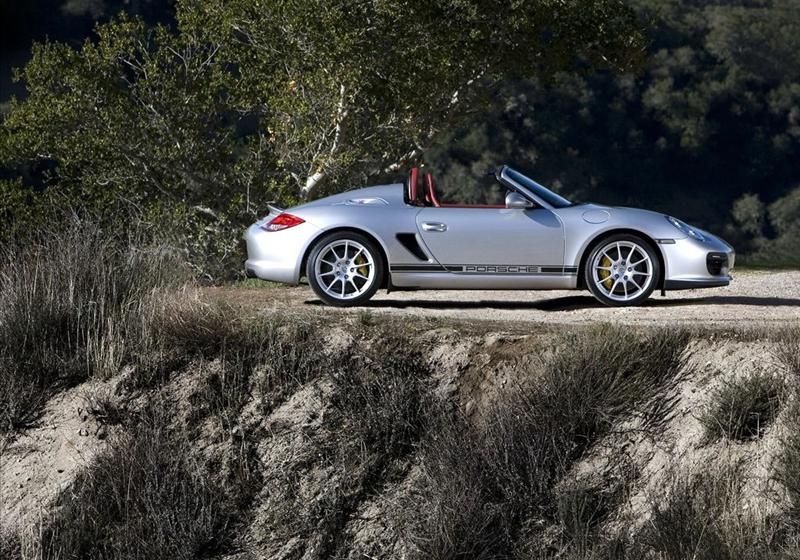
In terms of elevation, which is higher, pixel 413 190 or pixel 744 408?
pixel 413 190

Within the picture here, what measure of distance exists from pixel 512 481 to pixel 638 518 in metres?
0.90

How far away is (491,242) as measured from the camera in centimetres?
1203

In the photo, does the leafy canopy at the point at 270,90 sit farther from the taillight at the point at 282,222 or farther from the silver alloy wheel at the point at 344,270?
the silver alloy wheel at the point at 344,270

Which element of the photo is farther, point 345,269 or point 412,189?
point 412,189

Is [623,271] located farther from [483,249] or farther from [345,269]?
[345,269]

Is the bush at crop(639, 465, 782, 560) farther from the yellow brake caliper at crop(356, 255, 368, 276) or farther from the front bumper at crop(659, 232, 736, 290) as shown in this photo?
the yellow brake caliper at crop(356, 255, 368, 276)

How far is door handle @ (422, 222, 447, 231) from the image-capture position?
474 inches

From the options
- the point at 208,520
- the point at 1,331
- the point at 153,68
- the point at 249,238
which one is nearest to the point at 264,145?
the point at 153,68

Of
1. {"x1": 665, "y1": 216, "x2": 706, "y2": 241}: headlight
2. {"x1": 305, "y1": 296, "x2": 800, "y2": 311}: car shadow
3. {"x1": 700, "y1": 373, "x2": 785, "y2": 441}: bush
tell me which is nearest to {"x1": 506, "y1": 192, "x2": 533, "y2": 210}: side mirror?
{"x1": 305, "y1": 296, "x2": 800, "y2": 311}: car shadow

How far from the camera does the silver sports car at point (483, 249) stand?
39.4ft

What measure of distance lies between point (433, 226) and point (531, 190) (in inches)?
41.7

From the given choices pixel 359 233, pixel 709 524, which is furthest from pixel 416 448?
pixel 359 233

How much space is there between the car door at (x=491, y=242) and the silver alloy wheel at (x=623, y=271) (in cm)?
41

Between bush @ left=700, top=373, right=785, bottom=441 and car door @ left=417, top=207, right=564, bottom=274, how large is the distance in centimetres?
306
